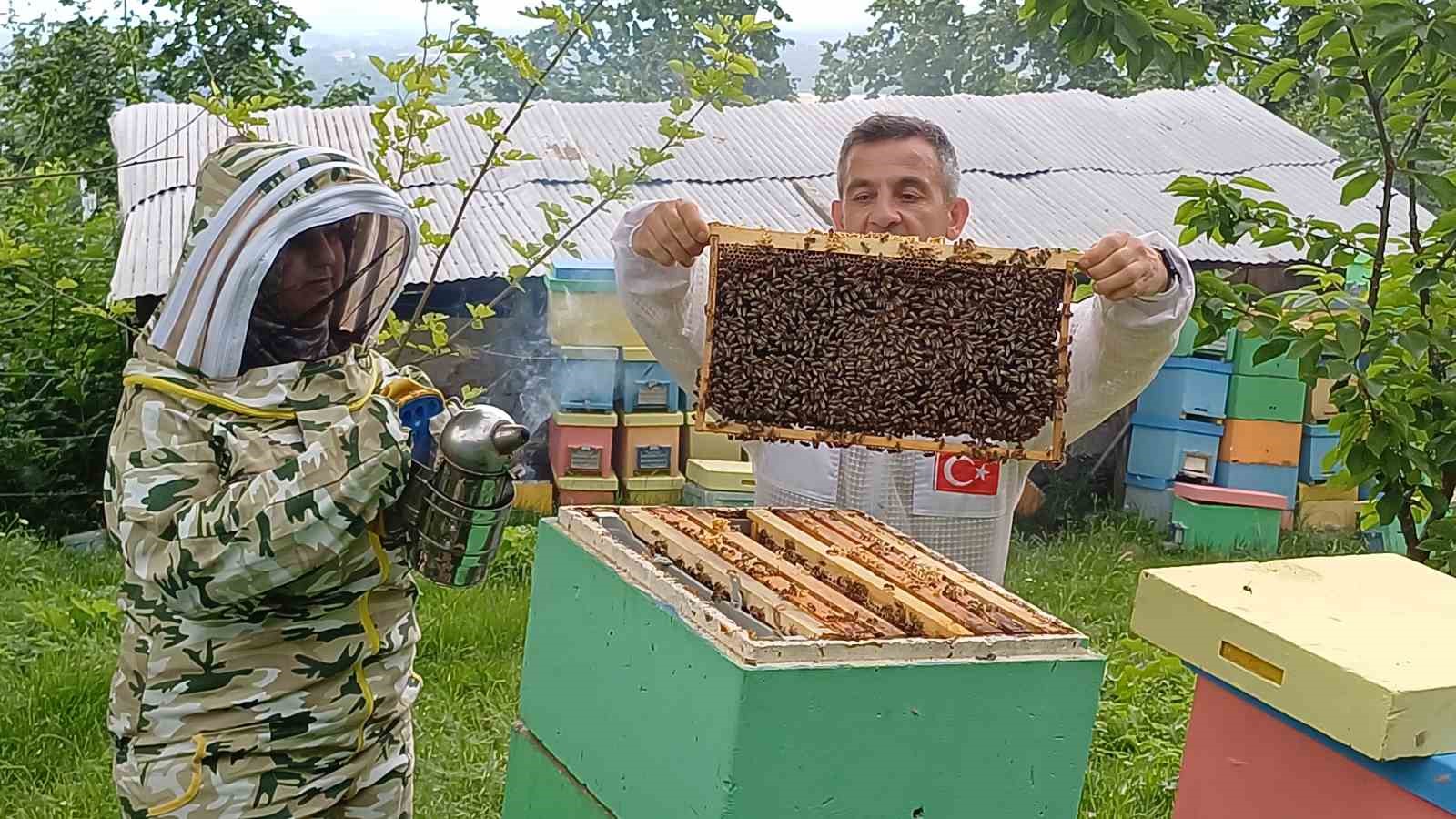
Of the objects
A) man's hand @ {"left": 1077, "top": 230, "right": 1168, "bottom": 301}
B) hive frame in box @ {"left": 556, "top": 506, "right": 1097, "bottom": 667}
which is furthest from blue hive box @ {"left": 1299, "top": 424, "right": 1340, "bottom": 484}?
hive frame in box @ {"left": 556, "top": 506, "right": 1097, "bottom": 667}

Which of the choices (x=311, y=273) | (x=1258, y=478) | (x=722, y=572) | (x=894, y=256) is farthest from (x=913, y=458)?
(x=1258, y=478)

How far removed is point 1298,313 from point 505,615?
3107 mm

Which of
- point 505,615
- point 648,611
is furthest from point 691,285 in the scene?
point 505,615

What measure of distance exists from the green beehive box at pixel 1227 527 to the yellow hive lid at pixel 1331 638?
474 cm

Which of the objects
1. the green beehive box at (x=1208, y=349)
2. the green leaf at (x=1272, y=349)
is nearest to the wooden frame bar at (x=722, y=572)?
the green leaf at (x=1272, y=349)

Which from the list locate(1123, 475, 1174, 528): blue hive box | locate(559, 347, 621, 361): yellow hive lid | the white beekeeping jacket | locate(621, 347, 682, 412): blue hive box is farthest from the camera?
locate(1123, 475, 1174, 528): blue hive box

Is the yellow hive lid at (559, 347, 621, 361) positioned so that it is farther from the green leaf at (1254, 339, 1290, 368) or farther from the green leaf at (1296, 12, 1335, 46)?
the green leaf at (1296, 12, 1335, 46)

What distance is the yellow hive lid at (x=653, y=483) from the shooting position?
21.9ft

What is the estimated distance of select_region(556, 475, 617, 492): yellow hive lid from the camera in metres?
6.60

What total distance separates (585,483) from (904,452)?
160 inches

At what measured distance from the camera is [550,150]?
24.7ft

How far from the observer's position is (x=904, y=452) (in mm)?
2701

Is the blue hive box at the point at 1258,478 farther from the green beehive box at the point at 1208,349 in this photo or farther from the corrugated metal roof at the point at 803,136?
the corrugated metal roof at the point at 803,136

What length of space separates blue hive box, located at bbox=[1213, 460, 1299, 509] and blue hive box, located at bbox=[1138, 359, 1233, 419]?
30cm
